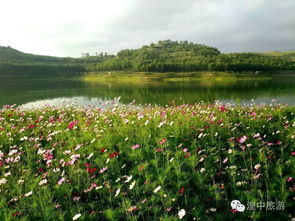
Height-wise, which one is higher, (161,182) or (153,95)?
(161,182)

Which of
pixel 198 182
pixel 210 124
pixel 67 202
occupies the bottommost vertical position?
pixel 67 202

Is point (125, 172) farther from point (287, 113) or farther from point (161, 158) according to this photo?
point (287, 113)

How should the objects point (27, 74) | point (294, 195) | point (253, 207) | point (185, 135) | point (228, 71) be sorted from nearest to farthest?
point (253, 207) → point (294, 195) → point (185, 135) → point (228, 71) → point (27, 74)

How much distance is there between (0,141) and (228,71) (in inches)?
5664

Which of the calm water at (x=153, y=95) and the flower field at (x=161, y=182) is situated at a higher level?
the flower field at (x=161, y=182)

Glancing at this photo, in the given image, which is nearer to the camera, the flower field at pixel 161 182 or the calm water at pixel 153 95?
the flower field at pixel 161 182

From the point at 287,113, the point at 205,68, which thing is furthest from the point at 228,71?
the point at 287,113

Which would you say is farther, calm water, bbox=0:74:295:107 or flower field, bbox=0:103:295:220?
calm water, bbox=0:74:295:107

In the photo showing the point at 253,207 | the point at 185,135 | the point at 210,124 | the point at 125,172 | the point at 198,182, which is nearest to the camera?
the point at 253,207

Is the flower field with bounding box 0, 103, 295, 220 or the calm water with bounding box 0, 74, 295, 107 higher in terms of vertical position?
the flower field with bounding box 0, 103, 295, 220

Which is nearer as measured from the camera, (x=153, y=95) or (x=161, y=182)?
(x=161, y=182)

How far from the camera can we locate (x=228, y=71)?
138 metres

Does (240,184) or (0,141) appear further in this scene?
(0,141)

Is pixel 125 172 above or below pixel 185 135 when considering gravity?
below
